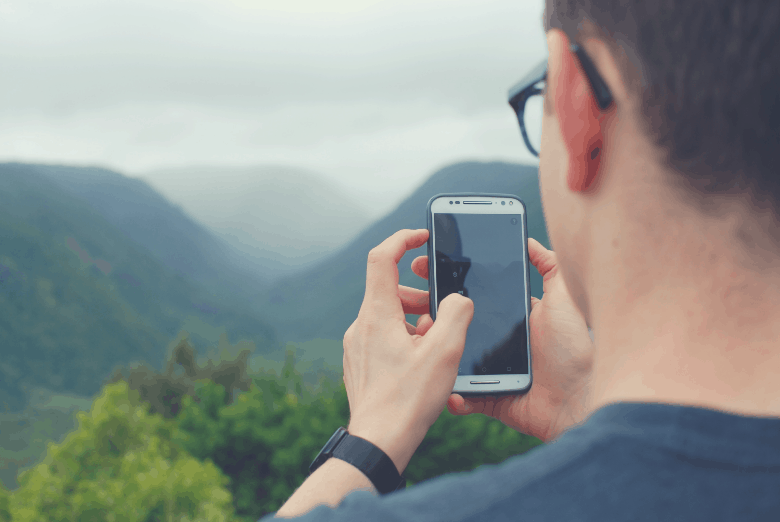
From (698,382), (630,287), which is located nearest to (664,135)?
(630,287)

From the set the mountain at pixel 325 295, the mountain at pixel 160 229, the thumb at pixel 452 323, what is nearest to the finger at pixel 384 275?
the thumb at pixel 452 323

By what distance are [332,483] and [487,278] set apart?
1.27 meters

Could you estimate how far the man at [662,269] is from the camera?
2.58ft

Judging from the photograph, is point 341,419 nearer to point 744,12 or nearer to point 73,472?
point 73,472

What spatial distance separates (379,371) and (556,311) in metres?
1.02

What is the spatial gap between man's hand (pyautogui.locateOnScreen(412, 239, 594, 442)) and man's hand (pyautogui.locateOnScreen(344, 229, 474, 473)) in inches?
13.8

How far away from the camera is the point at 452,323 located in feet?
6.09

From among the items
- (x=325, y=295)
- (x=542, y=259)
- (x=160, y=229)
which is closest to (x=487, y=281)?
(x=542, y=259)

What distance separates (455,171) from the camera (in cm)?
8562

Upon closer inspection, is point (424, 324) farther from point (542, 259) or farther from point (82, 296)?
point (82, 296)

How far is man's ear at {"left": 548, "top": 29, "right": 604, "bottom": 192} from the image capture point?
38.9 inches

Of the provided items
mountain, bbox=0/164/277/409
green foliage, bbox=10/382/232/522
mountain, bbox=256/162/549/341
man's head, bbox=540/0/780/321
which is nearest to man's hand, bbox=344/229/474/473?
man's head, bbox=540/0/780/321

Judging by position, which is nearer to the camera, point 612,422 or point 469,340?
point 612,422

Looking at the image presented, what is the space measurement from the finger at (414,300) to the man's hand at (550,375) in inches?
3.7
